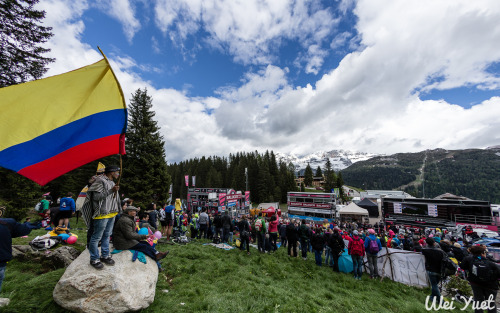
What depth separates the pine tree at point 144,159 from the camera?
2223 cm

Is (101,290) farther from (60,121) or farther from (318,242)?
(318,242)

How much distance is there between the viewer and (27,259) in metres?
5.89

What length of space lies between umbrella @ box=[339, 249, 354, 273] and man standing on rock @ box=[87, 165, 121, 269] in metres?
9.40

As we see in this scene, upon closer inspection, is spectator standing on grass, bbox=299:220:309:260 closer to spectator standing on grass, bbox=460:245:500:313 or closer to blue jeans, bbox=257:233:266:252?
blue jeans, bbox=257:233:266:252

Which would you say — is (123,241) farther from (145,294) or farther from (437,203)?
(437,203)

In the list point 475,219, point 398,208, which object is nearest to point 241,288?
point 398,208

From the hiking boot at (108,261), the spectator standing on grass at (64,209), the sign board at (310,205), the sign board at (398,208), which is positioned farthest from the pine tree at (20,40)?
the sign board at (398,208)

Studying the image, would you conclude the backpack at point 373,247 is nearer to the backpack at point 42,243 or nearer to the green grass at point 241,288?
the green grass at point 241,288

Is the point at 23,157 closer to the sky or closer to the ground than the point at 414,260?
closer to the sky

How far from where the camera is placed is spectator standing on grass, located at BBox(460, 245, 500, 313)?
208 inches

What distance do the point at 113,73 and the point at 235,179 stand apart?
6892 cm

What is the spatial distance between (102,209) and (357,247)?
9.61 meters

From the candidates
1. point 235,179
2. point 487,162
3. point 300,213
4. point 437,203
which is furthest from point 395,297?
point 487,162

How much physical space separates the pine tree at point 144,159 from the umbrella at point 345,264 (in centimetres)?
2047
